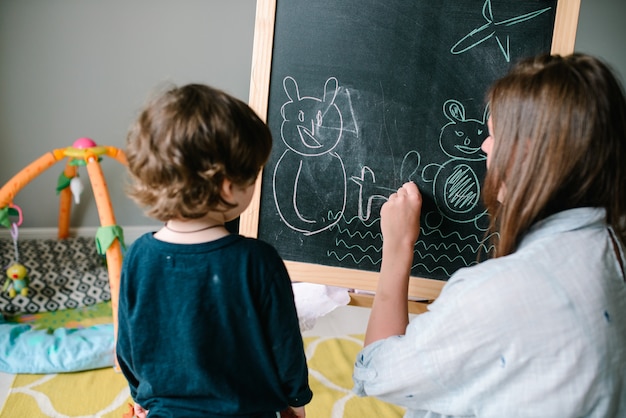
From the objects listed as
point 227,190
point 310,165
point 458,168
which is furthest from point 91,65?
point 227,190

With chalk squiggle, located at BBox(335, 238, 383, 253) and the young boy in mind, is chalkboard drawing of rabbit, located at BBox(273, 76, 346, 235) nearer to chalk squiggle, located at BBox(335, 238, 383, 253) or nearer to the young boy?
chalk squiggle, located at BBox(335, 238, 383, 253)

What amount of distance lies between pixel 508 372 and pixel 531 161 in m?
0.32

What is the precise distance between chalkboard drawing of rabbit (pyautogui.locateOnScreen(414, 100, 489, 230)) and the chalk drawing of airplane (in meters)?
0.13

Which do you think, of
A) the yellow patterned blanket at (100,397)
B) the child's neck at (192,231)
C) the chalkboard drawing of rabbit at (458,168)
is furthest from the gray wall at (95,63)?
the child's neck at (192,231)

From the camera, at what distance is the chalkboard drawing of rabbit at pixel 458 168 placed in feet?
4.27

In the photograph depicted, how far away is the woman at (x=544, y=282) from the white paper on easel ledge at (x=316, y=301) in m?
0.52

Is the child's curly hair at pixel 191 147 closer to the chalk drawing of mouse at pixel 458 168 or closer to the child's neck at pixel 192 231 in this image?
the child's neck at pixel 192 231

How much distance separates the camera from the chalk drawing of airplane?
1265mm

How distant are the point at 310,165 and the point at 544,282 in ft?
2.27

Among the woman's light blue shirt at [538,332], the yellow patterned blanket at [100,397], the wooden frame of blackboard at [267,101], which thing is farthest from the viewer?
the yellow patterned blanket at [100,397]

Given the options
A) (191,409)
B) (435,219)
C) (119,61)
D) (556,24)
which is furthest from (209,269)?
(119,61)

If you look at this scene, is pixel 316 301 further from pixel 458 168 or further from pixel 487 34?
pixel 487 34

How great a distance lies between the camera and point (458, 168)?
51.7 inches

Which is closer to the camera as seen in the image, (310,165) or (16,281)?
(310,165)
